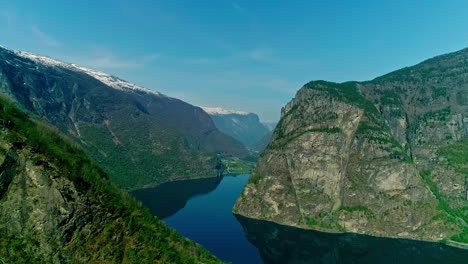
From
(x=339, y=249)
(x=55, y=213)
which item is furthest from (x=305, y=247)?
(x=55, y=213)

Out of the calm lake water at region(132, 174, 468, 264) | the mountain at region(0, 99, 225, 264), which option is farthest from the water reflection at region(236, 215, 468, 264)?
the mountain at region(0, 99, 225, 264)

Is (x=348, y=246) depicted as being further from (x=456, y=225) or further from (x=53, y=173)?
(x=53, y=173)

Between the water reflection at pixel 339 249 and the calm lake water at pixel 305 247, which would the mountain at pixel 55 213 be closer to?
the calm lake water at pixel 305 247

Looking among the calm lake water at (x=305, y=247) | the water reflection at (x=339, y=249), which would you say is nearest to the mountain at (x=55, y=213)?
the calm lake water at (x=305, y=247)

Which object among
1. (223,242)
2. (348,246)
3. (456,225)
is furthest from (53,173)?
(456,225)

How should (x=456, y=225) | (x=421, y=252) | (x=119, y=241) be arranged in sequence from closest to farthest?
1. (x=119, y=241)
2. (x=421, y=252)
3. (x=456, y=225)

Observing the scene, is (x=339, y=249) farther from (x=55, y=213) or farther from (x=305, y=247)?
(x=55, y=213)
